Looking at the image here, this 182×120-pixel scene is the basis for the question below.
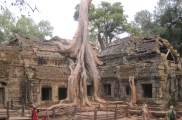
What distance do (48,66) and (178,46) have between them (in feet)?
47.9

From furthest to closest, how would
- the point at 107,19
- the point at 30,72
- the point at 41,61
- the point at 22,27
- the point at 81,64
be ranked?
the point at 22,27
the point at 107,19
the point at 41,61
the point at 30,72
the point at 81,64

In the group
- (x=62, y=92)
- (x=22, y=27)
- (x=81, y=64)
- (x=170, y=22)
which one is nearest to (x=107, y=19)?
(x=170, y=22)

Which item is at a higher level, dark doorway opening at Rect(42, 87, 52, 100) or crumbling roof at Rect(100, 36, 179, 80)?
crumbling roof at Rect(100, 36, 179, 80)

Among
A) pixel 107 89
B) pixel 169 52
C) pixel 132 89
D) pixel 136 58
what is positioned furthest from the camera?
pixel 107 89

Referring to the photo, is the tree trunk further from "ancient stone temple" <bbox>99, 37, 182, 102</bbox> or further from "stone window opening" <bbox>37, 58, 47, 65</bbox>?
"stone window opening" <bbox>37, 58, 47, 65</bbox>

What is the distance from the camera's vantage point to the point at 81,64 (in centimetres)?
1852

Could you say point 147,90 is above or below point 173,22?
below

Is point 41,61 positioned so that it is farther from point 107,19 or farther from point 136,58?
point 107,19

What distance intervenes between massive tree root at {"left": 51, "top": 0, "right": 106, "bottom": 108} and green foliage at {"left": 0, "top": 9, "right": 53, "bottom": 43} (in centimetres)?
1675

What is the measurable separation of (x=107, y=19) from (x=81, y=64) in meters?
20.4

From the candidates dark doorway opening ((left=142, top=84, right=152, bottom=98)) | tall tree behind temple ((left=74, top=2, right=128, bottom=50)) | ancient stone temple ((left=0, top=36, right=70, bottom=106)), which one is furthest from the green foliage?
dark doorway opening ((left=142, top=84, right=152, bottom=98))

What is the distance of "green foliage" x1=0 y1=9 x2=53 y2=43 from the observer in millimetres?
39194

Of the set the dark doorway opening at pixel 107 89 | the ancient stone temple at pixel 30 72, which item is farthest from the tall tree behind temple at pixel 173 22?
the ancient stone temple at pixel 30 72

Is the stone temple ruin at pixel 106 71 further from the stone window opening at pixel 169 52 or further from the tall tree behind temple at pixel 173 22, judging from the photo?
the tall tree behind temple at pixel 173 22
